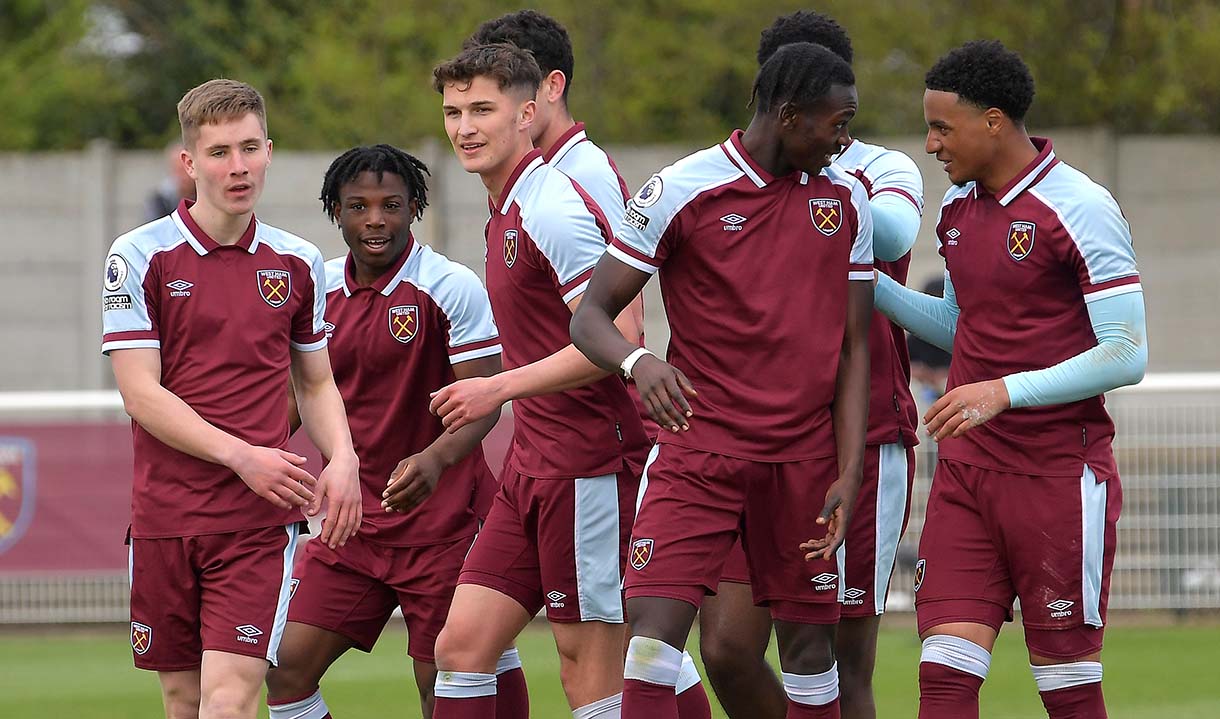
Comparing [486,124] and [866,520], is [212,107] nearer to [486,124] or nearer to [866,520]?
[486,124]

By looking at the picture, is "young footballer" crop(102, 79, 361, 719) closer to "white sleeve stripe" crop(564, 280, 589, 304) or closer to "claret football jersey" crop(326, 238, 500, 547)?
"claret football jersey" crop(326, 238, 500, 547)

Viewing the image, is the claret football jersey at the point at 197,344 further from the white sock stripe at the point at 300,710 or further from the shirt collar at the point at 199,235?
the white sock stripe at the point at 300,710

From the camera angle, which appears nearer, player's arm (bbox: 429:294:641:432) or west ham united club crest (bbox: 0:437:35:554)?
player's arm (bbox: 429:294:641:432)

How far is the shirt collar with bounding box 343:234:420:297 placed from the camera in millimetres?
6305

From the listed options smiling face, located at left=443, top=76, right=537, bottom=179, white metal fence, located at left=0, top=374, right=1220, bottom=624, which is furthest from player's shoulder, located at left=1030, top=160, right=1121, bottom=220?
white metal fence, located at left=0, top=374, right=1220, bottom=624

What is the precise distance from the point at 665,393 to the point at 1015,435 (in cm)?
128

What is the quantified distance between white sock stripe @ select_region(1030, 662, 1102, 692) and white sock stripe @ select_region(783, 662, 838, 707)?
0.66 metres

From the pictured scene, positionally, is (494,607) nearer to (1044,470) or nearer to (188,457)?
(188,457)

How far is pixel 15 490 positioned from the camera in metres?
11.4

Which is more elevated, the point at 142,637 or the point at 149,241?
the point at 149,241

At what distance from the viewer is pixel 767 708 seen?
19.5ft

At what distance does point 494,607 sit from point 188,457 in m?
1.08

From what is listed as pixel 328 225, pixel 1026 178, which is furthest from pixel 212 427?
pixel 328 225

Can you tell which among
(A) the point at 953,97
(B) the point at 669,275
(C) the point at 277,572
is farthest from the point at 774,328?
(C) the point at 277,572
